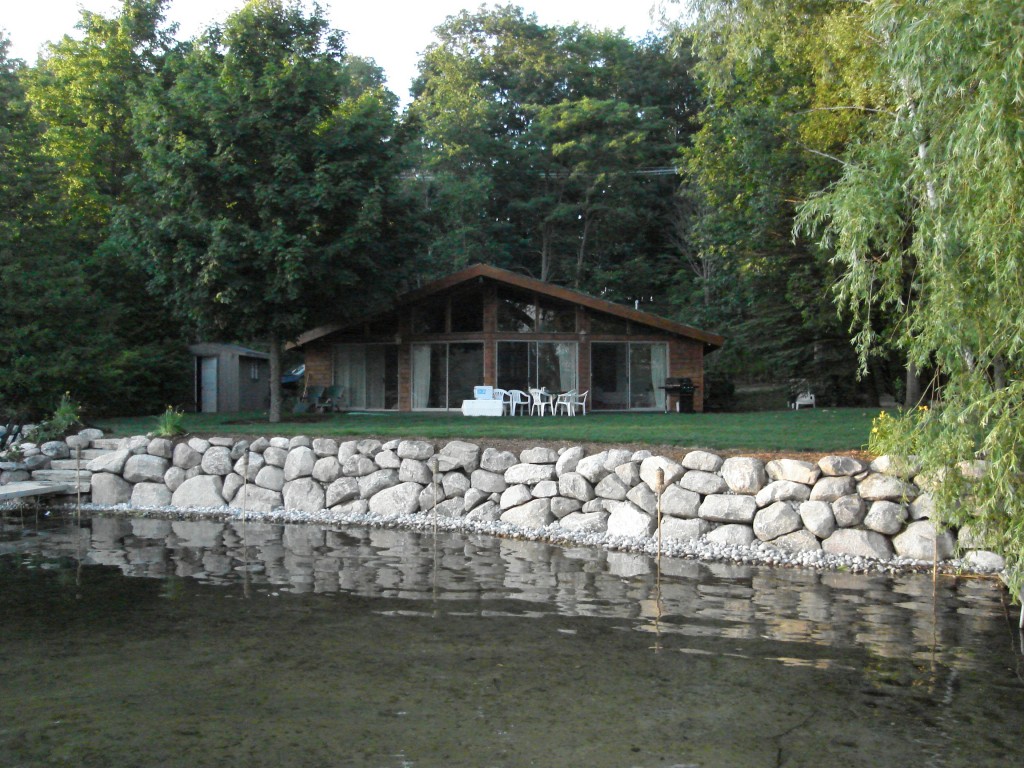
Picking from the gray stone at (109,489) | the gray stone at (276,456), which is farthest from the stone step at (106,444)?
the gray stone at (276,456)

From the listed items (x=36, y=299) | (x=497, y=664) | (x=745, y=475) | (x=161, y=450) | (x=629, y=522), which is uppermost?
(x=36, y=299)

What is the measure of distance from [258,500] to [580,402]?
10130 millimetres

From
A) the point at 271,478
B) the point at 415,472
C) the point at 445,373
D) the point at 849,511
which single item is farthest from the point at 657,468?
the point at 445,373

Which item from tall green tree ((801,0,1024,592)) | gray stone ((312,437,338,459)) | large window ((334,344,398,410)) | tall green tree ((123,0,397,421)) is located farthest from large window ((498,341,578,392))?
tall green tree ((801,0,1024,592))

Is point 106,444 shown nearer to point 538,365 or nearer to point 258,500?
point 258,500

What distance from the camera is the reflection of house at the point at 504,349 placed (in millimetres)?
22828

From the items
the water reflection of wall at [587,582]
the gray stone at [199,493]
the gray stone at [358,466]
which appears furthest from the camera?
the gray stone at [199,493]

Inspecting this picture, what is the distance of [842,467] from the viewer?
34.2 feet

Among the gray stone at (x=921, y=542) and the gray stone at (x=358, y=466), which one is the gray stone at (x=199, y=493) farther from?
the gray stone at (x=921, y=542)

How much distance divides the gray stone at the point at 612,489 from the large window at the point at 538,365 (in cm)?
1111

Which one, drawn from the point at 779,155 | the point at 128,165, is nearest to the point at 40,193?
the point at 128,165

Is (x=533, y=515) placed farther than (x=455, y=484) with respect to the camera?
No

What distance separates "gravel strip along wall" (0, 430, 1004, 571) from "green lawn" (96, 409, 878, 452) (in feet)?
2.32

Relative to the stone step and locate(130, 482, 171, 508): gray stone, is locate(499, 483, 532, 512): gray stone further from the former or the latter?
the stone step
